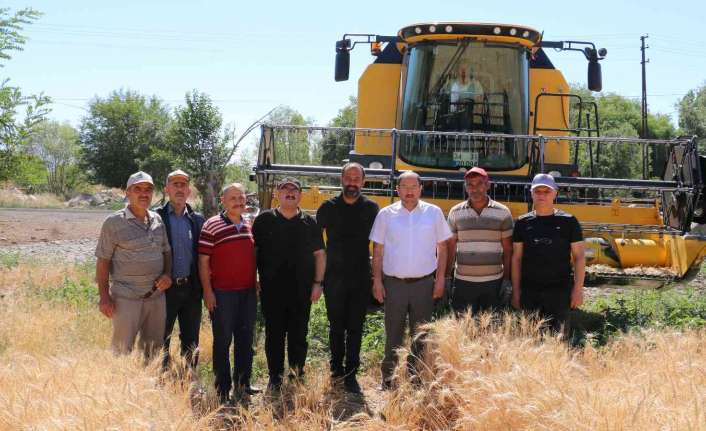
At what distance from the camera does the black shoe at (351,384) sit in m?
5.92

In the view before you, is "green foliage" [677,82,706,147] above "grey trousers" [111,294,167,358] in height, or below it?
above

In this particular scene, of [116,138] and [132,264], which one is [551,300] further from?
[116,138]

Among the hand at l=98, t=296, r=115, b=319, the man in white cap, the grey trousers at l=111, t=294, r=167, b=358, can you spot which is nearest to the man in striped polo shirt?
the man in white cap

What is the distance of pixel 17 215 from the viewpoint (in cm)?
3053

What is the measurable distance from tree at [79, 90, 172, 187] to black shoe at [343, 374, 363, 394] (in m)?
43.3

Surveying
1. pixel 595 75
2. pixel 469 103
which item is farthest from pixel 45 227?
pixel 595 75

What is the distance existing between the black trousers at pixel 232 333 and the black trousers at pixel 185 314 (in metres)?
0.21

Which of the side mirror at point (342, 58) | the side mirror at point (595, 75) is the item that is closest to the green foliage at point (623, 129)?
the side mirror at point (595, 75)

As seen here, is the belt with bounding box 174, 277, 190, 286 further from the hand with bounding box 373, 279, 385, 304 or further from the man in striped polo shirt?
the man in striped polo shirt

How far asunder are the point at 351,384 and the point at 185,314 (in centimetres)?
141

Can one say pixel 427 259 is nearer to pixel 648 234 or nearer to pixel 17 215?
pixel 648 234

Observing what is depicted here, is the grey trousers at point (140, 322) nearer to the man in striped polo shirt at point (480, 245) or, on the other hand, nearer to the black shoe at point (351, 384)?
the black shoe at point (351, 384)

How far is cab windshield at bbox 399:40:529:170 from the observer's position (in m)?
9.01

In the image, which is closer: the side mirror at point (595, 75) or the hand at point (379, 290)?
the hand at point (379, 290)
